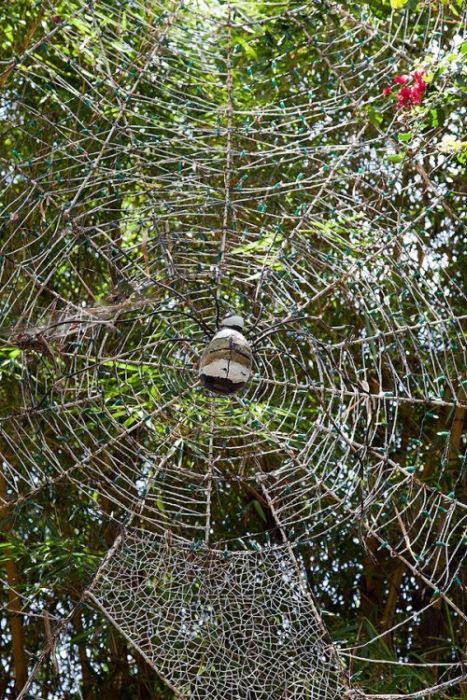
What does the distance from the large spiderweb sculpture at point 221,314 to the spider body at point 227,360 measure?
0.41ft

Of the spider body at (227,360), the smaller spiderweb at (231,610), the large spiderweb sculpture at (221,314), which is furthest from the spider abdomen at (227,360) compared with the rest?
the smaller spiderweb at (231,610)

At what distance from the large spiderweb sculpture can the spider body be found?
0.13 m

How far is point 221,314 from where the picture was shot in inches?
145

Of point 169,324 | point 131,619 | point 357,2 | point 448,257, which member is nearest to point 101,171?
point 169,324

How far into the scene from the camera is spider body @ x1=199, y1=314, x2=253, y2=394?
287 centimetres

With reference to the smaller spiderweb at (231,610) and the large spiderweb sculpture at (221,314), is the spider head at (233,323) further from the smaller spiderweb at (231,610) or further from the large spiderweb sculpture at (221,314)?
the smaller spiderweb at (231,610)

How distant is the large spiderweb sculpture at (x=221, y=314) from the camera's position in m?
3.24

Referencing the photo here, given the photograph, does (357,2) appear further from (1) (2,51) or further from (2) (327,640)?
(2) (327,640)

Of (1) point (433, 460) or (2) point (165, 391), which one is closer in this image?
(2) point (165, 391)

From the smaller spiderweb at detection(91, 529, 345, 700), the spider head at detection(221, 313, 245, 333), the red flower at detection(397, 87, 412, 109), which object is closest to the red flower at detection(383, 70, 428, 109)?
the red flower at detection(397, 87, 412, 109)

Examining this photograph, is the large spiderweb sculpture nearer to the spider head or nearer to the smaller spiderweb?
the smaller spiderweb

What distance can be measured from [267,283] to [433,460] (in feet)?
4.11

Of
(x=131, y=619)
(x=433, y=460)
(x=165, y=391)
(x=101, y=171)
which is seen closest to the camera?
(x=131, y=619)

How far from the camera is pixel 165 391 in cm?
388
